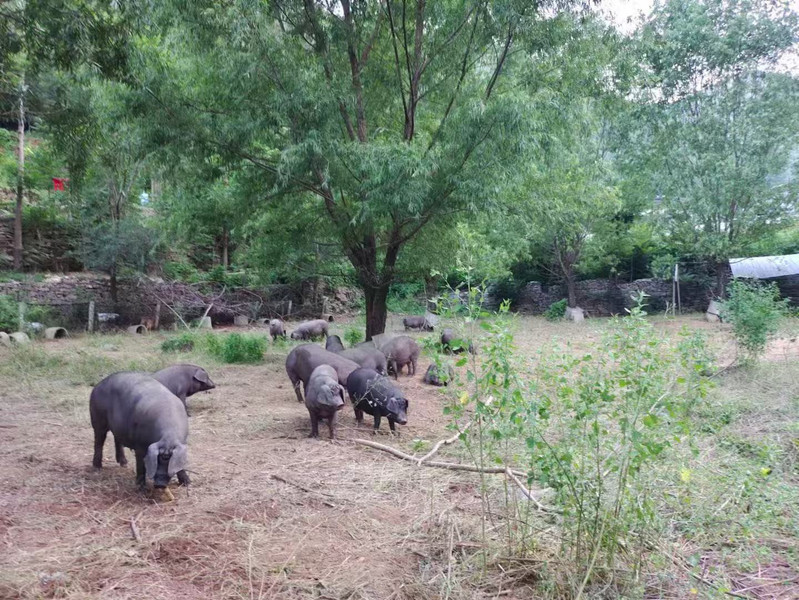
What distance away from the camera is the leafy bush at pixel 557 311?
2369cm

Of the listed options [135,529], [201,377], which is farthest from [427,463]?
[201,377]

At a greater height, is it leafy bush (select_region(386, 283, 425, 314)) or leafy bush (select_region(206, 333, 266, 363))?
leafy bush (select_region(386, 283, 425, 314))

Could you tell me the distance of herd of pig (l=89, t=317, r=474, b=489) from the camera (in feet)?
15.4

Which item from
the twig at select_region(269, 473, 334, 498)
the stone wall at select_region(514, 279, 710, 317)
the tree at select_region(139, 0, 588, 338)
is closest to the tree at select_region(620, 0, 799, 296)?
the stone wall at select_region(514, 279, 710, 317)

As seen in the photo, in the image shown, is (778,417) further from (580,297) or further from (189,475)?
(580,297)

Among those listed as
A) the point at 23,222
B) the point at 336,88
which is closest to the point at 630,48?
the point at 336,88

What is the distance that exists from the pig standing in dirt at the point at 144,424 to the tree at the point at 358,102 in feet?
15.1

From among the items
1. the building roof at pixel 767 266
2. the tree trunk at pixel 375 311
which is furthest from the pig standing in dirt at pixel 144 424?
the building roof at pixel 767 266

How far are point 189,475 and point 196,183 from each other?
7.17m

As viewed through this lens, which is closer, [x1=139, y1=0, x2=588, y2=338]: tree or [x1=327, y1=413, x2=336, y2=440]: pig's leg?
[x1=327, y1=413, x2=336, y2=440]: pig's leg

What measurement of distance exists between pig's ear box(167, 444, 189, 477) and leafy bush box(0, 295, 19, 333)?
12.7 m

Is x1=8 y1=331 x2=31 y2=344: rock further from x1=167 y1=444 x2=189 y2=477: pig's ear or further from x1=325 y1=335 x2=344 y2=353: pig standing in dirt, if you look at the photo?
x1=167 y1=444 x2=189 y2=477: pig's ear

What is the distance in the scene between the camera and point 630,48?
10.9 metres

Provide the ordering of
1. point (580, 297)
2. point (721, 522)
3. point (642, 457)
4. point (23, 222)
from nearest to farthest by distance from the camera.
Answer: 1. point (642, 457)
2. point (721, 522)
3. point (23, 222)
4. point (580, 297)
